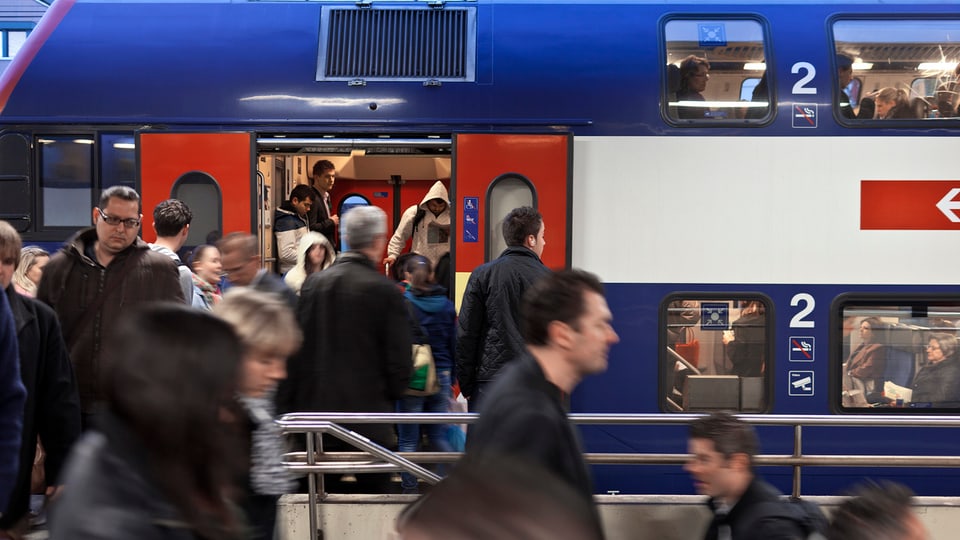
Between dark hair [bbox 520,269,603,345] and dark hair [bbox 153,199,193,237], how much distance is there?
3321 millimetres

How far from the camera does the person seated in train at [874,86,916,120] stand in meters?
7.51

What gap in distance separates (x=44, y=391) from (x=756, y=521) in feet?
9.53

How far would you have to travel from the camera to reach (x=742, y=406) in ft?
24.9

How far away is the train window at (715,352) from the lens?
7.50 m

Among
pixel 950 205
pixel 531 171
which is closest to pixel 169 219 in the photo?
pixel 531 171

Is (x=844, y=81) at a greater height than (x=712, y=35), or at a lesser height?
lesser

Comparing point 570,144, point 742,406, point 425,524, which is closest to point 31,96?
point 570,144

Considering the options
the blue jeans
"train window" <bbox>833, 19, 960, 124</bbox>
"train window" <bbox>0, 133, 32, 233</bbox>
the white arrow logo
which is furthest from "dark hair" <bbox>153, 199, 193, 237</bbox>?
the white arrow logo

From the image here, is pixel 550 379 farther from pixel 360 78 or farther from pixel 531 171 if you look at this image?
→ pixel 360 78

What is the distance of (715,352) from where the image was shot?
24.7 feet

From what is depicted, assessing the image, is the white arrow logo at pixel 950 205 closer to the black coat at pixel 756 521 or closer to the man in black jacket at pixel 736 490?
the man in black jacket at pixel 736 490

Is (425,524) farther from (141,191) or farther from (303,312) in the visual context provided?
(141,191)

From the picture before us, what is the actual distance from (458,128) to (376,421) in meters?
2.94

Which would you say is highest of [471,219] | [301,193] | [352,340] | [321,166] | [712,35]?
[712,35]
